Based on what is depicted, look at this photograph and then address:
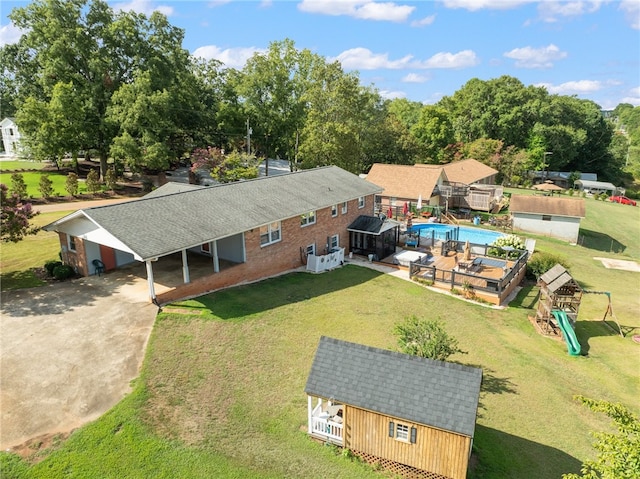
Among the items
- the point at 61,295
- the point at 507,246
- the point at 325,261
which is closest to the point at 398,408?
A: the point at 61,295

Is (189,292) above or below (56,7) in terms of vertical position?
below

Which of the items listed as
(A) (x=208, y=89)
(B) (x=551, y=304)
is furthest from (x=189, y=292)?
(A) (x=208, y=89)

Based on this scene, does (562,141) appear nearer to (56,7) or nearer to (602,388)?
(602,388)

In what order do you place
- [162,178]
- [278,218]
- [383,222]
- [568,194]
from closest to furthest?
[278,218] → [383,222] → [162,178] → [568,194]

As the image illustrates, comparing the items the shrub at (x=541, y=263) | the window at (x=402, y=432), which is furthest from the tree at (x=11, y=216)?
the shrub at (x=541, y=263)

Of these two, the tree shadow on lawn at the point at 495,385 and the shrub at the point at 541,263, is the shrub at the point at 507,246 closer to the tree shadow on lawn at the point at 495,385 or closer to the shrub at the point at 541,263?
the shrub at the point at 541,263

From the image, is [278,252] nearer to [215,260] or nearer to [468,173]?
[215,260]
